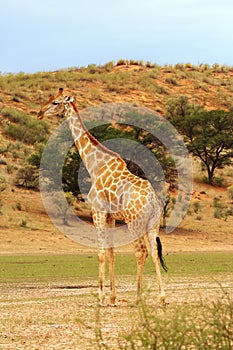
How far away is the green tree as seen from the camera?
59.7 meters

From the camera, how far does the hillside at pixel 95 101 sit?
41.5m

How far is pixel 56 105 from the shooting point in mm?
18562

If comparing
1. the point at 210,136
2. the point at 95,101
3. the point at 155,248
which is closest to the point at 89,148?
the point at 155,248

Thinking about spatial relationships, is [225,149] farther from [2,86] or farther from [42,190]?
[2,86]

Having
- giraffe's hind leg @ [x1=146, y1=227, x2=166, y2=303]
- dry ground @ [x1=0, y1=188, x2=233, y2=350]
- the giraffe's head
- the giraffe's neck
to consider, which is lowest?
dry ground @ [x1=0, y1=188, x2=233, y2=350]

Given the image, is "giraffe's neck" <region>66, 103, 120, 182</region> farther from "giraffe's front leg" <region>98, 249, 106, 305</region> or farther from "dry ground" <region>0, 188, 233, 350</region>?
"dry ground" <region>0, 188, 233, 350</region>

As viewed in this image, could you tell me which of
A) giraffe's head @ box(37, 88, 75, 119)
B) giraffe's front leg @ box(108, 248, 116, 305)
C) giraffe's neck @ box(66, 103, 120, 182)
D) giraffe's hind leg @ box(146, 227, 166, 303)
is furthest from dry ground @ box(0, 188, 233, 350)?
giraffe's head @ box(37, 88, 75, 119)

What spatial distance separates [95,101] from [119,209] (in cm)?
6046

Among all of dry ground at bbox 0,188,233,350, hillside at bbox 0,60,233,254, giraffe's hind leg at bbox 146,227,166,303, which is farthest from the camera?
hillside at bbox 0,60,233,254

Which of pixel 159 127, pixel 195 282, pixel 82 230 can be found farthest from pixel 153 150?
pixel 195 282

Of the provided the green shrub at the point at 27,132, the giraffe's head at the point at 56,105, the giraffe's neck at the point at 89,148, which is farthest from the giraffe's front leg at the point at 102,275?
the green shrub at the point at 27,132

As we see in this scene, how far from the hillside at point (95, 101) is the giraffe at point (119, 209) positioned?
2011 centimetres

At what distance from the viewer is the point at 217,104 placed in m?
84.2

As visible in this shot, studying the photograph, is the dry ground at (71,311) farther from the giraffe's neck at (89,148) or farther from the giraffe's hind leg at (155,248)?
the giraffe's neck at (89,148)
